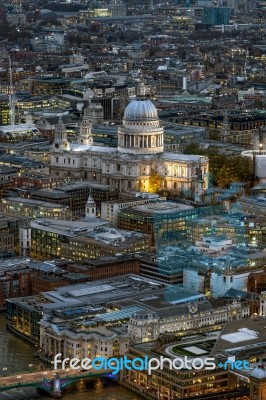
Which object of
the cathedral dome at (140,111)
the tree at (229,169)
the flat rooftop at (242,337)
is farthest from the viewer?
the cathedral dome at (140,111)

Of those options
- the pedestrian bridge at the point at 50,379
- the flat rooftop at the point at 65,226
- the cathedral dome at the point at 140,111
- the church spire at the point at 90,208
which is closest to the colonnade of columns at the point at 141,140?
the cathedral dome at the point at 140,111

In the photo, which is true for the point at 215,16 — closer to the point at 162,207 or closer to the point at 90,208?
the point at 90,208

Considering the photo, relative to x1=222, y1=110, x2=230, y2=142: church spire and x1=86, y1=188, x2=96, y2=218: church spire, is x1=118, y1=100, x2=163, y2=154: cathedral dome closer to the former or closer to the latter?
x1=86, y1=188, x2=96, y2=218: church spire

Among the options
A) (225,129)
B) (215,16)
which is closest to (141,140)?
(225,129)

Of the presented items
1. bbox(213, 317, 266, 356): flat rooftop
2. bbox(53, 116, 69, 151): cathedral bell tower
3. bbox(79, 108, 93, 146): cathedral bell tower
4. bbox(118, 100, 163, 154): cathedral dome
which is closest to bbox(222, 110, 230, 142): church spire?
bbox(79, 108, 93, 146): cathedral bell tower

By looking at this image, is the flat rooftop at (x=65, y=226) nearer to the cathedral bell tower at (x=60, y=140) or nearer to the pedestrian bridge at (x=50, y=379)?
the cathedral bell tower at (x=60, y=140)

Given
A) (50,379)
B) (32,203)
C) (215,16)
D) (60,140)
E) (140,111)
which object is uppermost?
(140,111)
